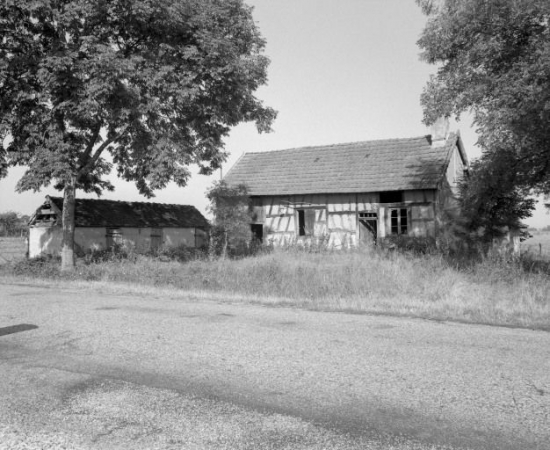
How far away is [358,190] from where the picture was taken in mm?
27156

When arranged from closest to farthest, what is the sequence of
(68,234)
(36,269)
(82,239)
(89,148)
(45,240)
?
(36,269)
(68,234)
(89,148)
(82,239)
(45,240)

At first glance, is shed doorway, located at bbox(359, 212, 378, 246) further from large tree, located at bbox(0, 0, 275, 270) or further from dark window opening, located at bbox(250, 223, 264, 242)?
large tree, located at bbox(0, 0, 275, 270)

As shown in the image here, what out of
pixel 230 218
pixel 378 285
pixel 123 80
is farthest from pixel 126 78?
pixel 230 218

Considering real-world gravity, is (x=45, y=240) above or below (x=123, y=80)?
below

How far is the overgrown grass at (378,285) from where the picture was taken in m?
9.31

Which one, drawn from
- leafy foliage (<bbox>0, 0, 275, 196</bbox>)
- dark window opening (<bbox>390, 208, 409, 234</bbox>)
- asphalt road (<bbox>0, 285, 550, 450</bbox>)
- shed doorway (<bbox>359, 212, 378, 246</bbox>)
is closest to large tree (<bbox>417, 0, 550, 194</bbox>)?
asphalt road (<bbox>0, 285, 550, 450</bbox>)

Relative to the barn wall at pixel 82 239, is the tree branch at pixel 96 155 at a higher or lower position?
higher

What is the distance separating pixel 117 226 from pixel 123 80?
583 inches

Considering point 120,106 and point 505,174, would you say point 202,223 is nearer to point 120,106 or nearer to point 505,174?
point 120,106

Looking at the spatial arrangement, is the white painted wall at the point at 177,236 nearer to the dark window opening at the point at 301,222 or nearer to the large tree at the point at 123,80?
the dark window opening at the point at 301,222

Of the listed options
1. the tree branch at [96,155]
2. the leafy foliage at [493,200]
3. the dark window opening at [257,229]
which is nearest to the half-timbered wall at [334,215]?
the dark window opening at [257,229]

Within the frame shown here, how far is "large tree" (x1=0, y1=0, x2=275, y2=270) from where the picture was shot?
1598 centimetres

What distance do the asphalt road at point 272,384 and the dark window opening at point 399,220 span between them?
1847cm

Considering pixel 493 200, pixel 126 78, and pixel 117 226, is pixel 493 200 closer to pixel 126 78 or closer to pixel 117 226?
pixel 126 78
